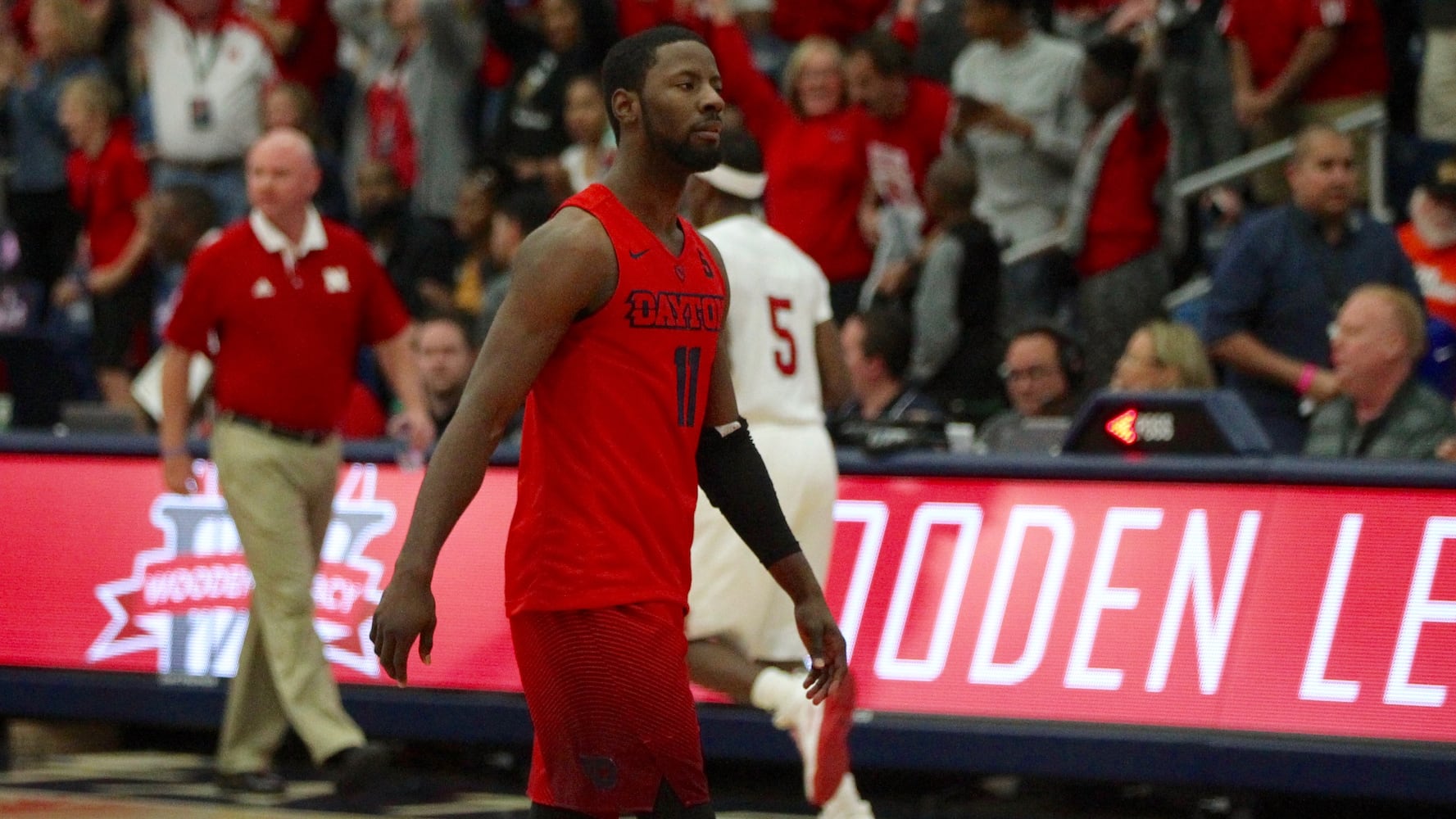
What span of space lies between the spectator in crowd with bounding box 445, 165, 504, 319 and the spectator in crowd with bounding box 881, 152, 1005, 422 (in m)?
2.92

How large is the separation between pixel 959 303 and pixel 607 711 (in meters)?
6.65

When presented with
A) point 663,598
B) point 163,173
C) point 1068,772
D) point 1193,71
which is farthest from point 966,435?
point 163,173

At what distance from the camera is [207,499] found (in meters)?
9.14

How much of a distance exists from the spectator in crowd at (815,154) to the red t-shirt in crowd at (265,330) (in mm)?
3945

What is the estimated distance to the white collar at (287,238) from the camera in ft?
27.0

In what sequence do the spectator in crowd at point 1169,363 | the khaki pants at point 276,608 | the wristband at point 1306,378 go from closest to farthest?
the khaki pants at point 276,608 < the wristband at point 1306,378 < the spectator in crowd at point 1169,363

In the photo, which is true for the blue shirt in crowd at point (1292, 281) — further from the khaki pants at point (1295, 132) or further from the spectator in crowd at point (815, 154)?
the spectator in crowd at point (815, 154)

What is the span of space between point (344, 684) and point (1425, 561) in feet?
13.4

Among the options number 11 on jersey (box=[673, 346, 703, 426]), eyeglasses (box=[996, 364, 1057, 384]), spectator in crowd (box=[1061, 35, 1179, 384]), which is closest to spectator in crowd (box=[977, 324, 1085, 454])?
eyeglasses (box=[996, 364, 1057, 384])

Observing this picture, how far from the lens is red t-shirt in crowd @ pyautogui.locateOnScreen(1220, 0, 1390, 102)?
1069cm

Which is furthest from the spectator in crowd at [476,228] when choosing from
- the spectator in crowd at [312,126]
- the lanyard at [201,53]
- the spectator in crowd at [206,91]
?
the lanyard at [201,53]

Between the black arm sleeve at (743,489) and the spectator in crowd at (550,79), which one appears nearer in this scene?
the black arm sleeve at (743,489)

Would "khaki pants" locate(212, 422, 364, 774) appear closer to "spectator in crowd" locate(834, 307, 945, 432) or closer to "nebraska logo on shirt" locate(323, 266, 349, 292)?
"nebraska logo on shirt" locate(323, 266, 349, 292)

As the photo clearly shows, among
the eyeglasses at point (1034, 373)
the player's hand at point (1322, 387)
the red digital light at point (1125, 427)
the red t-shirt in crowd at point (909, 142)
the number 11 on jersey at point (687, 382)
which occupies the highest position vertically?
the number 11 on jersey at point (687, 382)
